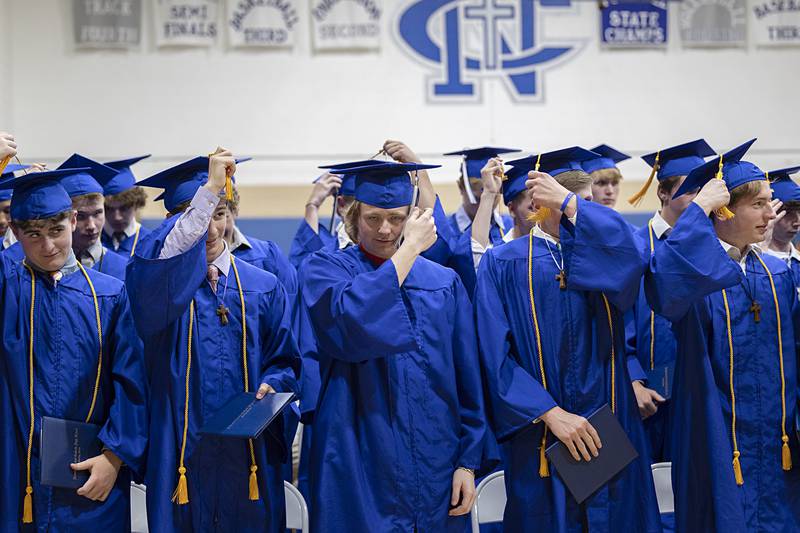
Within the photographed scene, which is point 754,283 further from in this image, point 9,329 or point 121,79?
point 121,79

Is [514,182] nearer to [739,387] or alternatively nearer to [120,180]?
[739,387]

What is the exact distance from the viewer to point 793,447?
12.1 ft

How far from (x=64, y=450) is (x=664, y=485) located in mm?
2288

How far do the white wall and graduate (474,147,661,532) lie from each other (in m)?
5.22

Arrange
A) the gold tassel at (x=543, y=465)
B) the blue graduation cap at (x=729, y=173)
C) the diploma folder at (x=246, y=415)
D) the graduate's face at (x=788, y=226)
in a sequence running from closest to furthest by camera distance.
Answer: the diploma folder at (x=246, y=415), the gold tassel at (x=543, y=465), the blue graduation cap at (x=729, y=173), the graduate's face at (x=788, y=226)

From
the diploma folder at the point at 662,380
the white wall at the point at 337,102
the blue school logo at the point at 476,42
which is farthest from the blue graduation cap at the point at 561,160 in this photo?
the blue school logo at the point at 476,42

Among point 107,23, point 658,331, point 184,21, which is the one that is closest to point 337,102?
point 184,21

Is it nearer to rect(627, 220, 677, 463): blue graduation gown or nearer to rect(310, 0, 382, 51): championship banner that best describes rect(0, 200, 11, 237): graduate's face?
rect(627, 220, 677, 463): blue graduation gown

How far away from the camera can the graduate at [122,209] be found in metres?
4.86

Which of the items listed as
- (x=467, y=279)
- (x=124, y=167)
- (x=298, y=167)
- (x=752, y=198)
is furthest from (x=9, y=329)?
(x=298, y=167)

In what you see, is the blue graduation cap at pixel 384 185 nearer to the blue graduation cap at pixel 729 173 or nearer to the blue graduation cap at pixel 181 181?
the blue graduation cap at pixel 181 181

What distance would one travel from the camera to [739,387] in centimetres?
367

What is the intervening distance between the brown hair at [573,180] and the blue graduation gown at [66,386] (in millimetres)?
1675

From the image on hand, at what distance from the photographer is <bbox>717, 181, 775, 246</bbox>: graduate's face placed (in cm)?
360
